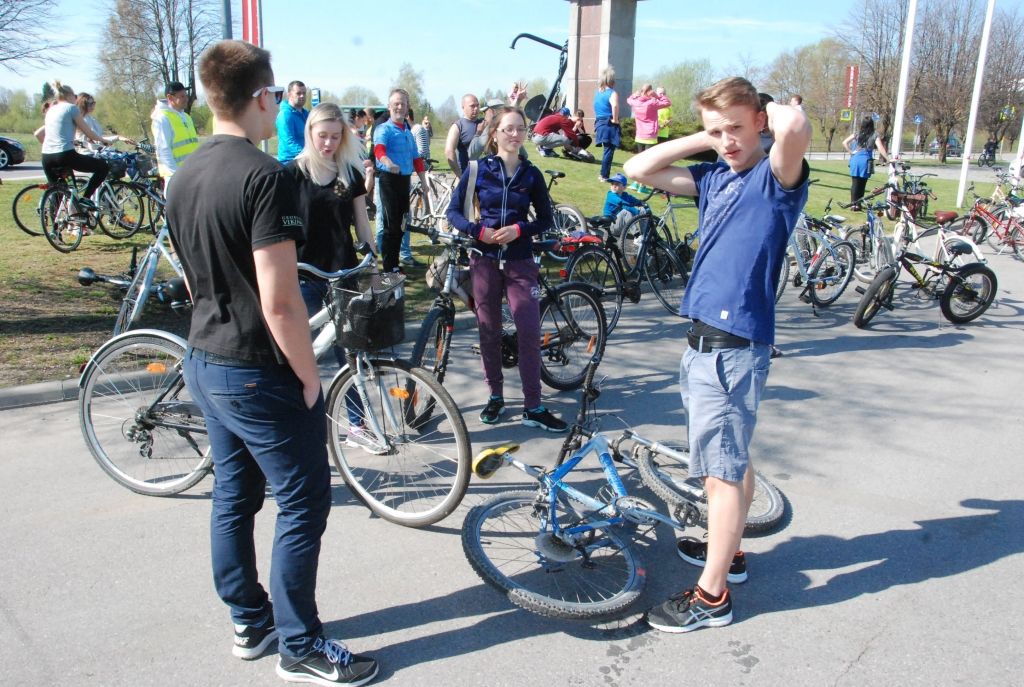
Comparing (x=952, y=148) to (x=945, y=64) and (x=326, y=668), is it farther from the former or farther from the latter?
(x=326, y=668)

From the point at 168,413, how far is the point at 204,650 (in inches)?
61.4

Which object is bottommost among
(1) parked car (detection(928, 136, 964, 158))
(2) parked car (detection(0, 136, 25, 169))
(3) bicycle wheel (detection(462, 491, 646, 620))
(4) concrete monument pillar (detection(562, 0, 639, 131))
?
(3) bicycle wheel (detection(462, 491, 646, 620))

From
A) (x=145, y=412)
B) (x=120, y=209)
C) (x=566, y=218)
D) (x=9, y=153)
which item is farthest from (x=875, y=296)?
(x=9, y=153)

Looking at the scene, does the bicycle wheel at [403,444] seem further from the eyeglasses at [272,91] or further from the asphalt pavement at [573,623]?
the eyeglasses at [272,91]

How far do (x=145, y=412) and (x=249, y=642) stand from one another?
172 cm

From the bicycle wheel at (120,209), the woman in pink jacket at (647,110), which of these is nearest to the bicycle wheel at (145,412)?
the bicycle wheel at (120,209)

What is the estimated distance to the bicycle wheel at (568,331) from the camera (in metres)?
5.77

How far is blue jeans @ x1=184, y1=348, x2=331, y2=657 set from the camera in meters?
2.50

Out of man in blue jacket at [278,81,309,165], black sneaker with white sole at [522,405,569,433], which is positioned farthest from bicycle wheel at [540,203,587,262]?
black sneaker with white sole at [522,405,569,433]

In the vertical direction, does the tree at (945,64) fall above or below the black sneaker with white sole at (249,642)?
above

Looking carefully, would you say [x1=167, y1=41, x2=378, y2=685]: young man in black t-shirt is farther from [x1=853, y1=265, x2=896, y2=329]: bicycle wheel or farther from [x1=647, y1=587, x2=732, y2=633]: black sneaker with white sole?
[x1=853, y1=265, x2=896, y2=329]: bicycle wheel

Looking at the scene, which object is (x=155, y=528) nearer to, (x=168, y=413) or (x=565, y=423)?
(x=168, y=413)

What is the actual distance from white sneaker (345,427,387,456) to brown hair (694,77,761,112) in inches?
89.3

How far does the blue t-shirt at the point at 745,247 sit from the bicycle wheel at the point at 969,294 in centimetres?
616
